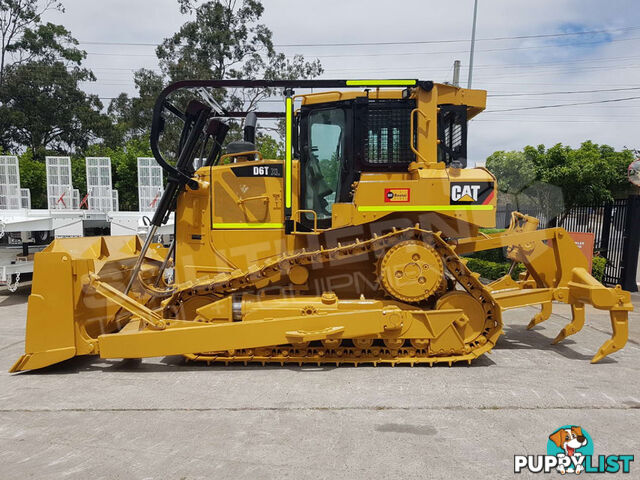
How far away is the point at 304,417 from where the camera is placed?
363 centimetres

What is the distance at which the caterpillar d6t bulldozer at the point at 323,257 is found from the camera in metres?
4.55

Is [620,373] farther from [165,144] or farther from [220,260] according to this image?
[165,144]

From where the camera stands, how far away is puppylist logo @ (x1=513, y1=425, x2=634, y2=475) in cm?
295

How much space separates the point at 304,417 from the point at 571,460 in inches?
78.7

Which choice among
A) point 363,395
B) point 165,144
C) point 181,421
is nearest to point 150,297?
point 181,421

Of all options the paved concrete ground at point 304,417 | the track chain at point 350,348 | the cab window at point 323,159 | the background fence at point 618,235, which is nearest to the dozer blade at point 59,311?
the paved concrete ground at point 304,417

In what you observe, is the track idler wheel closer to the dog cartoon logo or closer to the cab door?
the cab door

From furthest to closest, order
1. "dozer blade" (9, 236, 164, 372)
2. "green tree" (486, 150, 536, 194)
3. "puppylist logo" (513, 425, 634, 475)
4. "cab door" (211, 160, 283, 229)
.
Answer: "green tree" (486, 150, 536, 194)
"cab door" (211, 160, 283, 229)
"dozer blade" (9, 236, 164, 372)
"puppylist logo" (513, 425, 634, 475)

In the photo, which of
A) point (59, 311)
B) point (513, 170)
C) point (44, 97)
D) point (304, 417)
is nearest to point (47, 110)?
point (44, 97)

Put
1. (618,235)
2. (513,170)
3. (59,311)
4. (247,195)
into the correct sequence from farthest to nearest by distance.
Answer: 1. (513,170)
2. (618,235)
3. (247,195)
4. (59,311)

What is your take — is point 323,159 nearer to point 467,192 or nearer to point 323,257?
point 323,257

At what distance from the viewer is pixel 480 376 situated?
4523mm

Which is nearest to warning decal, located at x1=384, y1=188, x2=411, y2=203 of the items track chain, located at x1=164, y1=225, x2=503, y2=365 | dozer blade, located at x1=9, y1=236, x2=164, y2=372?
track chain, located at x1=164, y1=225, x2=503, y2=365

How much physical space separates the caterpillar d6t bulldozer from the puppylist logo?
1.54 m
